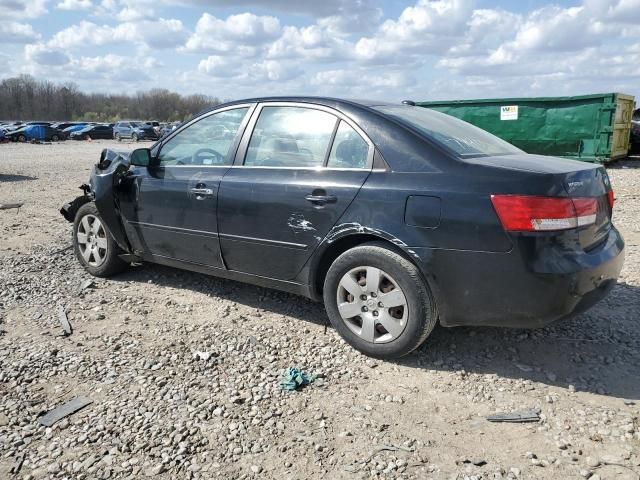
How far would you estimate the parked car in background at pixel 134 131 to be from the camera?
41.4 meters

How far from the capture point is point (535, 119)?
14359 millimetres

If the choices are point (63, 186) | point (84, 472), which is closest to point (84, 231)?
point (84, 472)

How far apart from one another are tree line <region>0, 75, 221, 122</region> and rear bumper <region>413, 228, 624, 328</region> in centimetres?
9065

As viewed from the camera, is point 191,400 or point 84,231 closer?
point 191,400

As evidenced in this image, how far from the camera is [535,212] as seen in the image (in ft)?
9.51

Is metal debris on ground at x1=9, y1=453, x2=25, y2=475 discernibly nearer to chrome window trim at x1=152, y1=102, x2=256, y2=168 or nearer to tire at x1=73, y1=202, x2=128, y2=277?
chrome window trim at x1=152, y1=102, x2=256, y2=168

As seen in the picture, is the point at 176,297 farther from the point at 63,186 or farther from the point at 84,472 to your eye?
the point at 63,186

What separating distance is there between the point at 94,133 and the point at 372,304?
46.8 metres

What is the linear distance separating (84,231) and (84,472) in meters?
3.28

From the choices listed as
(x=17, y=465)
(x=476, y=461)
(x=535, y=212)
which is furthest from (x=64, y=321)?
(x=535, y=212)

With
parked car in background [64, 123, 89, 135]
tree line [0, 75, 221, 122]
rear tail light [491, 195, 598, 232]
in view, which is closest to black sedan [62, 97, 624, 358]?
rear tail light [491, 195, 598, 232]

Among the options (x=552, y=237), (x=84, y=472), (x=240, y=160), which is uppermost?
Answer: (x=240, y=160)

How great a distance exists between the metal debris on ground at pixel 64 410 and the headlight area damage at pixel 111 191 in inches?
82.1

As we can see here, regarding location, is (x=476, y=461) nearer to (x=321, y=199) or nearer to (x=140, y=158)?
(x=321, y=199)
